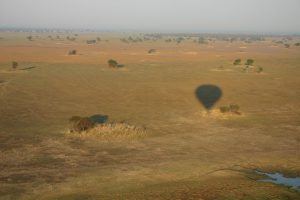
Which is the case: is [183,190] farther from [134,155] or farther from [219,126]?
[219,126]

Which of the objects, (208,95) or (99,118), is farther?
(208,95)

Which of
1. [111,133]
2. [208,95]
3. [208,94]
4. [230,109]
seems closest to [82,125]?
[111,133]

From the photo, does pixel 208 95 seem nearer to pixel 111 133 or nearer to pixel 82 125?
pixel 111 133

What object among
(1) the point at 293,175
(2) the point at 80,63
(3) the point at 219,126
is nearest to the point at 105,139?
(3) the point at 219,126

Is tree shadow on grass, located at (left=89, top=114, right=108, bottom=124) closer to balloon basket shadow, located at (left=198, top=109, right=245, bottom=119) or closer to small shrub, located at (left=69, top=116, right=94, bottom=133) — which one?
small shrub, located at (left=69, top=116, right=94, bottom=133)

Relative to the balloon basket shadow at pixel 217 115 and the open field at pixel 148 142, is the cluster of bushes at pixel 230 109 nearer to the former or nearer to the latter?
the balloon basket shadow at pixel 217 115

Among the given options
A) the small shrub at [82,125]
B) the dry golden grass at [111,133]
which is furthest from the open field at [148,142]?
the small shrub at [82,125]

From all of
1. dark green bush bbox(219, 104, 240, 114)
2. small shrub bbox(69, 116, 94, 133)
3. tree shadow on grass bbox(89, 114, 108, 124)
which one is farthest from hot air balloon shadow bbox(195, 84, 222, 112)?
small shrub bbox(69, 116, 94, 133)

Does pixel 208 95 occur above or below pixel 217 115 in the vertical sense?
below
